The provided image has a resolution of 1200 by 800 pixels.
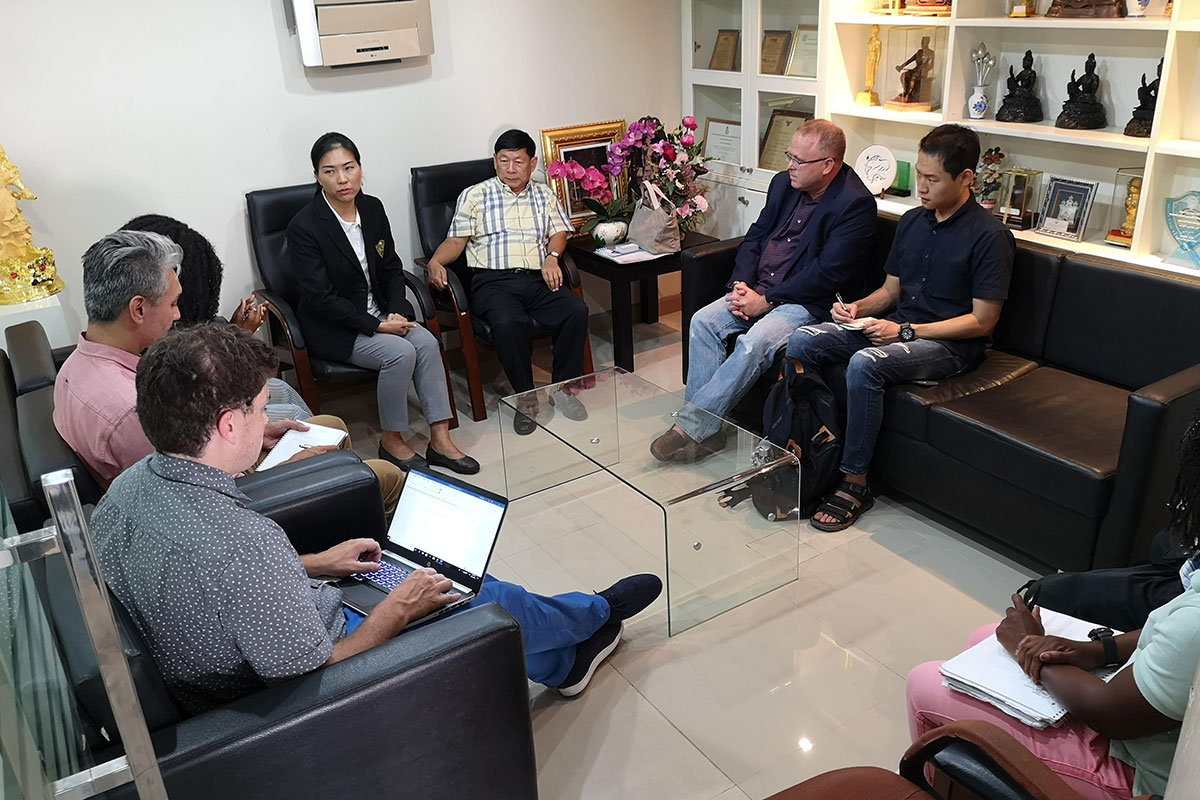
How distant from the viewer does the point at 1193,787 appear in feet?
2.50

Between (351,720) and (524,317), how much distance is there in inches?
103

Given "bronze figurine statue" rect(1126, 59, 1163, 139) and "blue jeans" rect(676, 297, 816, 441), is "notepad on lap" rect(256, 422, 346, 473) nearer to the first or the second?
"blue jeans" rect(676, 297, 816, 441)

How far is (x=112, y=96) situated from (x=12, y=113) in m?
0.34

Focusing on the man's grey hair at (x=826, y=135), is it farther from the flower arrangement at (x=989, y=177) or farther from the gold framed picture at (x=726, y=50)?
the gold framed picture at (x=726, y=50)

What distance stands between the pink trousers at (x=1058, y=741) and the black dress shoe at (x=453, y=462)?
2133mm

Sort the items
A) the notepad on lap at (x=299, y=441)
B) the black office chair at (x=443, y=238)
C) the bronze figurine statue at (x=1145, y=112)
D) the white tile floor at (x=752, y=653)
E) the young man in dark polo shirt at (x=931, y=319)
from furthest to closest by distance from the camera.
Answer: the black office chair at (x=443, y=238)
the bronze figurine statue at (x=1145, y=112)
the young man in dark polo shirt at (x=931, y=319)
the notepad on lap at (x=299, y=441)
the white tile floor at (x=752, y=653)

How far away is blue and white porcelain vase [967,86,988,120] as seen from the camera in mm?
3775

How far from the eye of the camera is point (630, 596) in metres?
2.61

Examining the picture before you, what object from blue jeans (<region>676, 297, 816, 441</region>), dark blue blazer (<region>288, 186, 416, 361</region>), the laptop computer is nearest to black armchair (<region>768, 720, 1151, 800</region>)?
the laptop computer

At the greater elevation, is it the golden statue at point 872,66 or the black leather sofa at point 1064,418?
the golden statue at point 872,66

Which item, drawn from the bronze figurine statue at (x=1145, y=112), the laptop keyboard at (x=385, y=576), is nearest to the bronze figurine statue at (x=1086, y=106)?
the bronze figurine statue at (x=1145, y=112)

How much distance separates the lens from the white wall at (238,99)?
143 inches

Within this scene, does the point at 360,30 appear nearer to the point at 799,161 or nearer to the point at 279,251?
the point at 279,251

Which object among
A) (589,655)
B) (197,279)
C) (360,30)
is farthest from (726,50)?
(589,655)
